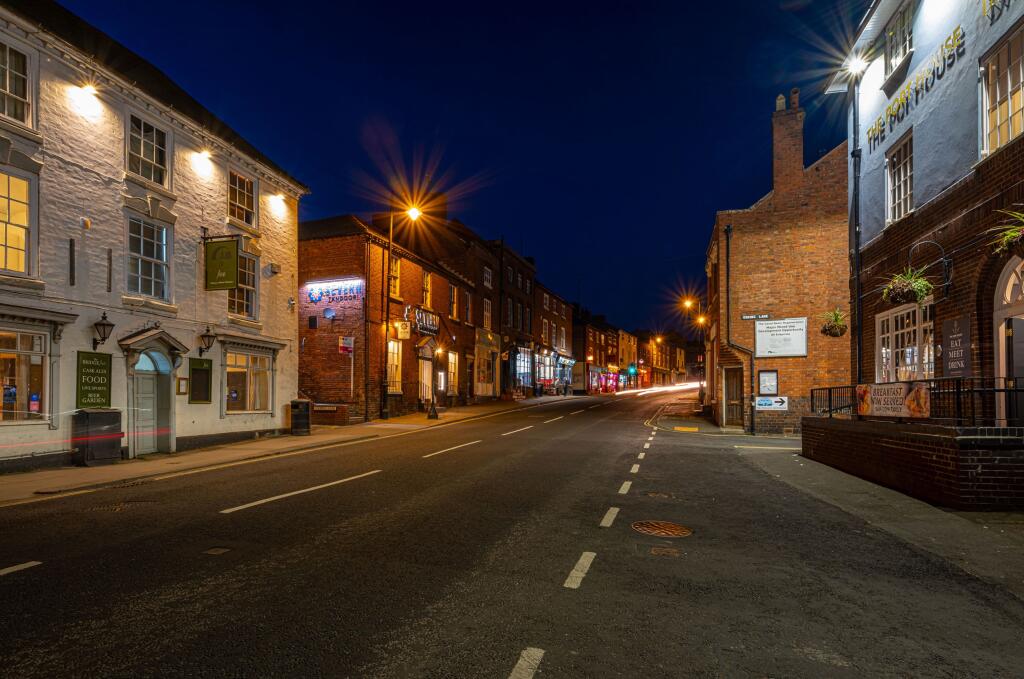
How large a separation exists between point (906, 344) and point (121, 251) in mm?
19284

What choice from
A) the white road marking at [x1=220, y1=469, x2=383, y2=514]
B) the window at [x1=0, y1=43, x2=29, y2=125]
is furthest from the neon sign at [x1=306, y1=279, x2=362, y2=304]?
the white road marking at [x1=220, y1=469, x2=383, y2=514]

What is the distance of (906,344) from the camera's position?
43.9 ft

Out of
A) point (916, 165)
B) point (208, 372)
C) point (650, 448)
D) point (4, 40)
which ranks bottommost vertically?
point (650, 448)

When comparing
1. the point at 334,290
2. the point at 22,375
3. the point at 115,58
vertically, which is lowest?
the point at 22,375

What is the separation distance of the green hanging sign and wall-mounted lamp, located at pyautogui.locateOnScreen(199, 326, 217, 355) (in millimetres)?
1373

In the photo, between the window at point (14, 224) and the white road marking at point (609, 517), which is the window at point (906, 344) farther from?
the window at point (14, 224)

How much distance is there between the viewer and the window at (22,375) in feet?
39.2

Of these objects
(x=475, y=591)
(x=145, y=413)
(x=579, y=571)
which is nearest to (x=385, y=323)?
(x=145, y=413)

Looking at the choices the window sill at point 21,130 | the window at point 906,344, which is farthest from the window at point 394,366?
the window at point 906,344

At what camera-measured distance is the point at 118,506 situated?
8.50 m

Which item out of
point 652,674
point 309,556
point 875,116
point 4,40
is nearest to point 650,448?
point 875,116

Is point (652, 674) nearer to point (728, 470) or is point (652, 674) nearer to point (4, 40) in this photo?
point (728, 470)

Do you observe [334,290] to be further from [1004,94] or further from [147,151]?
[1004,94]

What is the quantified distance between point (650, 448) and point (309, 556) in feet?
41.0
